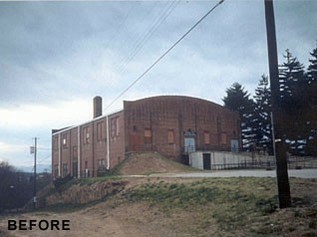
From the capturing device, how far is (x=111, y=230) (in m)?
13.4

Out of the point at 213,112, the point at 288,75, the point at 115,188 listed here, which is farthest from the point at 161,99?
the point at 115,188

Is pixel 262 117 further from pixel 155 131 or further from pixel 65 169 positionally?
pixel 65 169

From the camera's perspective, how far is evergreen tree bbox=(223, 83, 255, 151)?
5269cm

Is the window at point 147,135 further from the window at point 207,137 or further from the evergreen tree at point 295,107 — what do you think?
the evergreen tree at point 295,107

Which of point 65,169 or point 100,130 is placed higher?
point 100,130

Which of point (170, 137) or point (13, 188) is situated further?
point (13, 188)

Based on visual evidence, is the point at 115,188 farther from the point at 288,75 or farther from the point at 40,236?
the point at 288,75

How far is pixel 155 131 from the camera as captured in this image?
41.0m

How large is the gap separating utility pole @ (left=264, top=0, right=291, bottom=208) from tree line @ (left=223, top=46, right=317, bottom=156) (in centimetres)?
913

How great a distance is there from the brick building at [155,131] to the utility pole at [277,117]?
28809 mm

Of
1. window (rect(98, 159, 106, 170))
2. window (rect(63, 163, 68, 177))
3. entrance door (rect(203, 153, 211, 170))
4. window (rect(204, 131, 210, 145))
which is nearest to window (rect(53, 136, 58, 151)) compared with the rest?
window (rect(63, 163, 68, 177))

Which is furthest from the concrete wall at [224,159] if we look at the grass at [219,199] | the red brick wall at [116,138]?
the grass at [219,199]

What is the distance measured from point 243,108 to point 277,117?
46876 mm

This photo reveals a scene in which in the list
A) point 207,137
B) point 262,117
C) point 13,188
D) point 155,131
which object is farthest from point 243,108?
point 13,188
